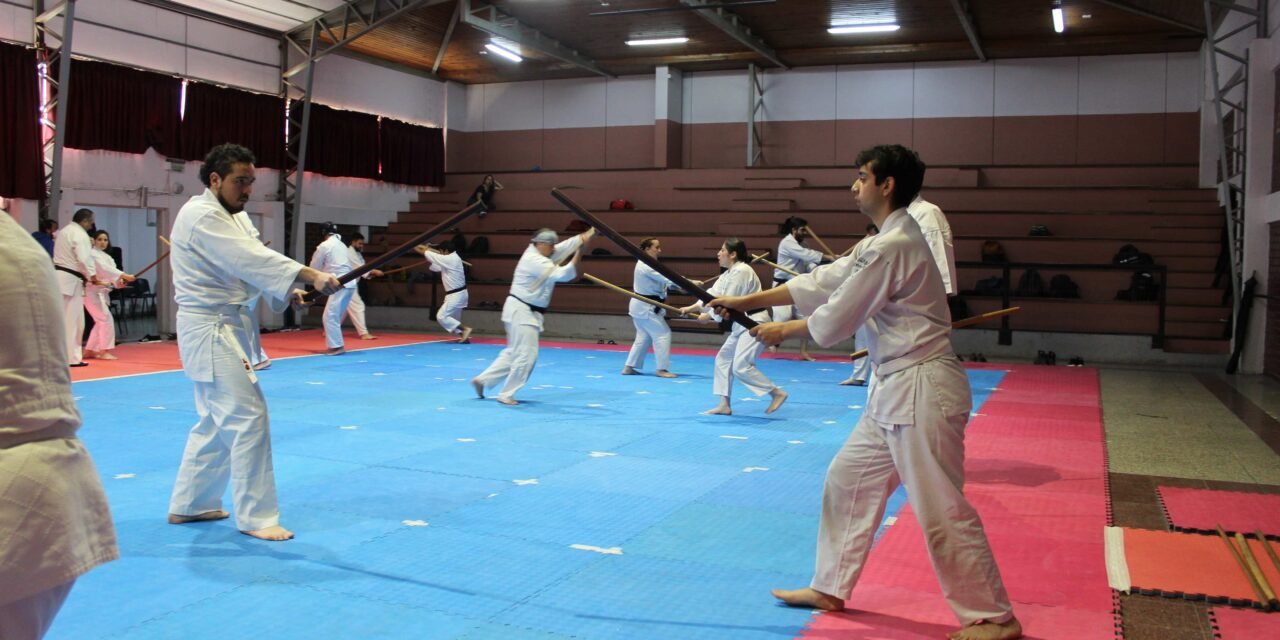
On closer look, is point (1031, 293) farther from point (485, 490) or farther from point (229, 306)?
point (229, 306)

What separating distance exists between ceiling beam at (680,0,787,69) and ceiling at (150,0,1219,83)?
54mm

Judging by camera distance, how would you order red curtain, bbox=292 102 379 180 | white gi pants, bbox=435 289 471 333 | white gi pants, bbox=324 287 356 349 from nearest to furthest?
white gi pants, bbox=324 287 356 349, white gi pants, bbox=435 289 471 333, red curtain, bbox=292 102 379 180

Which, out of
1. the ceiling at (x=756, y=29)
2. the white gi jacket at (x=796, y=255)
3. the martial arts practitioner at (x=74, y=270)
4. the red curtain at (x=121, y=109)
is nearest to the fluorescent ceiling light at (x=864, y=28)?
the ceiling at (x=756, y=29)

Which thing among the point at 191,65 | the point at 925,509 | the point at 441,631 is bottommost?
the point at 441,631

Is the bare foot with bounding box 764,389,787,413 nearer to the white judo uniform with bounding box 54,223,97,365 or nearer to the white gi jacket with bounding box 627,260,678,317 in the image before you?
the white gi jacket with bounding box 627,260,678,317

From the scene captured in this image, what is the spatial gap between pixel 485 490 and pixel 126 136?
12589 millimetres

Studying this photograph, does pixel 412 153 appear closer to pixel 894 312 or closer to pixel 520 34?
pixel 520 34

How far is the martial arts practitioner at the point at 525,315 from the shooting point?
9578mm

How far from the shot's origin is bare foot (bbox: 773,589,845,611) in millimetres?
3859

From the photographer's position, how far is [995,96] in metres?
19.6

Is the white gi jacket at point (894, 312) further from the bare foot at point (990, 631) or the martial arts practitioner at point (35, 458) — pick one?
the martial arts practitioner at point (35, 458)

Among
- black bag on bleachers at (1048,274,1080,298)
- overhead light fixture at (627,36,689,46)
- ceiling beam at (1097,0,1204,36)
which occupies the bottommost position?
black bag on bleachers at (1048,274,1080,298)

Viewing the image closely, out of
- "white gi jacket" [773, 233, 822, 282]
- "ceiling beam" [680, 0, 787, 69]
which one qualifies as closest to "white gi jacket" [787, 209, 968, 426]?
"white gi jacket" [773, 233, 822, 282]

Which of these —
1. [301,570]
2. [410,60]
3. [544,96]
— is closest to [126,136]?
[410,60]
